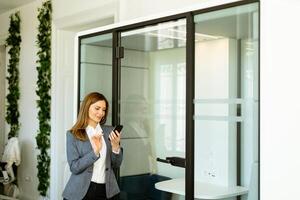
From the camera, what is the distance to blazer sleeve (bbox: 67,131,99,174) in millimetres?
2658

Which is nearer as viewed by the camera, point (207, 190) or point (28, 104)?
point (207, 190)

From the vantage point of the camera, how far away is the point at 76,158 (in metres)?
2.71

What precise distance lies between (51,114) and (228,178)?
3.09 meters

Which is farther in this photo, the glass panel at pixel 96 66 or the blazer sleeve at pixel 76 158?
the glass panel at pixel 96 66

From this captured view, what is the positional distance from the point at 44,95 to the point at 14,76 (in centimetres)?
95

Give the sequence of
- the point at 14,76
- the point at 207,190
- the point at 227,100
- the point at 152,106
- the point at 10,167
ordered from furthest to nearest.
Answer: the point at 14,76
the point at 10,167
the point at 152,106
the point at 207,190
the point at 227,100

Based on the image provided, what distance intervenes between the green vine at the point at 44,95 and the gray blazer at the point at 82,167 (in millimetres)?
2429

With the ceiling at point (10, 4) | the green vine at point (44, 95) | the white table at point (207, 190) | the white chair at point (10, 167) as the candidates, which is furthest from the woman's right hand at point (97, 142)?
the ceiling at point (10, 4)

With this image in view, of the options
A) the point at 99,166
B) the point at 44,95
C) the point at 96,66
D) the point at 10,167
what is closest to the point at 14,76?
the point at 44,95

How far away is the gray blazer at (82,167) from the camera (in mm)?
2676

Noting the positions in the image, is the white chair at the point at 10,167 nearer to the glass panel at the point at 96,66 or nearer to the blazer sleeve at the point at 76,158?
the glass panel at the point at 96,66

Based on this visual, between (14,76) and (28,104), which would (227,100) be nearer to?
(28,104)
